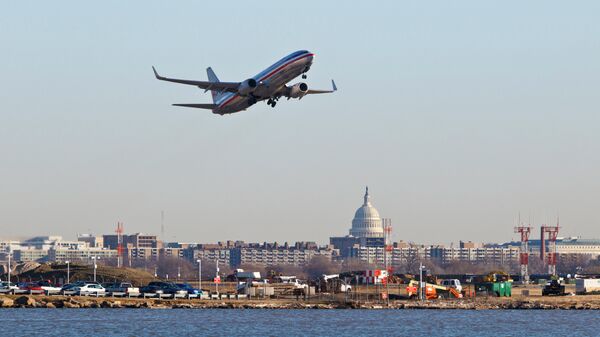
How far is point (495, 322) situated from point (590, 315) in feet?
68.7

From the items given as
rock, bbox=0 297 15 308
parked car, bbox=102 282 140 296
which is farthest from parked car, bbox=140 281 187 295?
rock, bbox=0 297 15 308

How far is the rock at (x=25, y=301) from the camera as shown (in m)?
162

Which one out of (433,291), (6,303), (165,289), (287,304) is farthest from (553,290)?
(6,303)

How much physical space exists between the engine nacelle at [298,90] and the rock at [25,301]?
1717 inches

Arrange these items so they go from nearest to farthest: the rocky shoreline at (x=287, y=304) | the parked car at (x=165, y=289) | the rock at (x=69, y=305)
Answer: the rock at (x=69, y=305) → the rocky shoreline at (x=287, y=304) → the parked car at (x=165, y=289)

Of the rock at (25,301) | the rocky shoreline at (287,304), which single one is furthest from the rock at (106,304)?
the rock at (25,301)

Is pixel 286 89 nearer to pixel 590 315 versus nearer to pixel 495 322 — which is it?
pixel 495 322

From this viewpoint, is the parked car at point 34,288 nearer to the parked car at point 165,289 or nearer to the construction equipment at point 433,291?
the parked car at point 165,289

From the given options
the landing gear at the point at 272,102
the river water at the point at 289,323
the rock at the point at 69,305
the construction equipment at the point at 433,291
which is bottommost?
the river water at the point at 289,323

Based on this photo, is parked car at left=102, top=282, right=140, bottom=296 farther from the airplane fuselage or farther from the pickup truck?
the pickup truck

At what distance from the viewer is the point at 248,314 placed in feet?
516

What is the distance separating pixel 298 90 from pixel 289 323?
23420mm

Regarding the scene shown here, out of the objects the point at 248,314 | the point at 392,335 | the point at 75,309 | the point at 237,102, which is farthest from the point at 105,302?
the point at 392,335

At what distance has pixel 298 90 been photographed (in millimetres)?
135750
